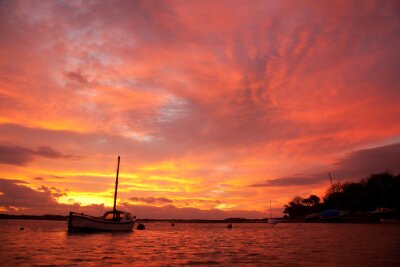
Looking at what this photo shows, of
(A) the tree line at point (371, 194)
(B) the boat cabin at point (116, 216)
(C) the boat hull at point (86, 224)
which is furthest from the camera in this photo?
(A) the tree line at point (371, 194)

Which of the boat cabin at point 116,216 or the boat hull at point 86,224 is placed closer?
the boat hull at point 86,224

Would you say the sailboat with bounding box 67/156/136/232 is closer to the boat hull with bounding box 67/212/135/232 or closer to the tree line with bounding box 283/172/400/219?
the boat hull with bounding box 67/212/135/232

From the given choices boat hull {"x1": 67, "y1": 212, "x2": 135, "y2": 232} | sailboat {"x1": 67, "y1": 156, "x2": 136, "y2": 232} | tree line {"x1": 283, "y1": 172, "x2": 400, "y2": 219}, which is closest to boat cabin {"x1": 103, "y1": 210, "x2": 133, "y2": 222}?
sailboat {"x1": 67, "y1": 156, "x2": 136, "y2": 232}

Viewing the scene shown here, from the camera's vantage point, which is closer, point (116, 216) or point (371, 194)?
point (116, 216)

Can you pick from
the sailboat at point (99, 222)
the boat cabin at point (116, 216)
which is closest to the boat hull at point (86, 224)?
the sailboat at point (99, 222)

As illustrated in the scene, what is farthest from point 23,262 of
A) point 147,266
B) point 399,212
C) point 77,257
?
point 399,212

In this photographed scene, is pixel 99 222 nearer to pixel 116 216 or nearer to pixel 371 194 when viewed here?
pixel 116 216

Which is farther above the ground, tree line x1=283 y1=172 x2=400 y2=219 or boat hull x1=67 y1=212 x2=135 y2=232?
tree line x1=283 y1=172 x2=400 y2=219

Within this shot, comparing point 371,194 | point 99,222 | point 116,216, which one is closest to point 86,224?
point 99,222

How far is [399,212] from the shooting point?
93250 mm

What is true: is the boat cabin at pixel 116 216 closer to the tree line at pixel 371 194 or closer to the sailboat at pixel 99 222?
the sailboat at pixel 99 222

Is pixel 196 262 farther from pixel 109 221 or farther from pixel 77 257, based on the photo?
pixel 109 221

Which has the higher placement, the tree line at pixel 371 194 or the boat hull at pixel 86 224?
the tree line at pixel 371 194

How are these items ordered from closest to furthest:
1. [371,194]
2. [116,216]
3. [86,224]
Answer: [86,224] → [116,216] → [371,194]
